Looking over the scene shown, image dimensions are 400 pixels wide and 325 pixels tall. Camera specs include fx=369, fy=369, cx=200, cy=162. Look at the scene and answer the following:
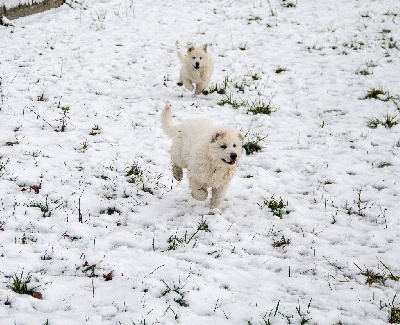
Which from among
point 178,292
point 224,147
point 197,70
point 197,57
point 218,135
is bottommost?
point 178,292

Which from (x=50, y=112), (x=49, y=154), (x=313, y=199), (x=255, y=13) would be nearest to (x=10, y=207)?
(x=49, y=154)

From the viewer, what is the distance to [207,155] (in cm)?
421

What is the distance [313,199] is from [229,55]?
6.33 meters

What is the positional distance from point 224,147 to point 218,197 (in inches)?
26.7

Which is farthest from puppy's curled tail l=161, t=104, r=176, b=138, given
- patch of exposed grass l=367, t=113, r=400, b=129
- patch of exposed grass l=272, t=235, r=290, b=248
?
patch of exposed grass l=367, t=113, r=400, b=129

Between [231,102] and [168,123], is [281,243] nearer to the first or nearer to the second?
[168,123]

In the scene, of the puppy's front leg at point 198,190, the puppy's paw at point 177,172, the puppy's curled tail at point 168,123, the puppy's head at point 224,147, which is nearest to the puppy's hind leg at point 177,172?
the puppy's paw at point 177,172

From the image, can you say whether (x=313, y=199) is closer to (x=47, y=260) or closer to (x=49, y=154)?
(x=47, y=260)

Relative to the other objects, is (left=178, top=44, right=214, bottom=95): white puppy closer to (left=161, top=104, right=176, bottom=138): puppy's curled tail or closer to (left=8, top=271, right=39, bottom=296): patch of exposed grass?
(left=161, top=104, right=176, bottom=138): puppy's curled tail

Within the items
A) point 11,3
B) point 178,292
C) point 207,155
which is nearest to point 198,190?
point 207,155

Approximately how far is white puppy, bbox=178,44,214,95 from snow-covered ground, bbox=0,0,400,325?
33 centimetres

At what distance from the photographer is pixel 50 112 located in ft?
20.8

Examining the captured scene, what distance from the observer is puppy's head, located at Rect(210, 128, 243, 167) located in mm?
4035

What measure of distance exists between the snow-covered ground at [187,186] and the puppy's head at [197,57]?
701mm
